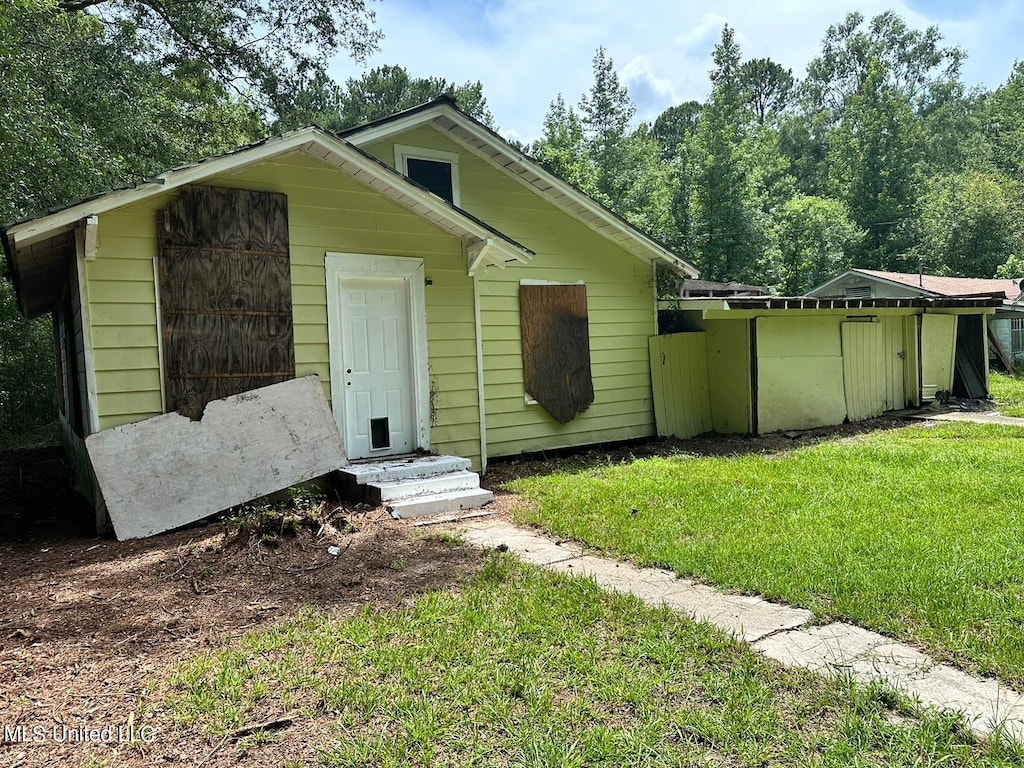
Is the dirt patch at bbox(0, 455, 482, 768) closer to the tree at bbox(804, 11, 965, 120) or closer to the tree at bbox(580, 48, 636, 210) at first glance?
the tree at bbox(580, 48, 636, 210)

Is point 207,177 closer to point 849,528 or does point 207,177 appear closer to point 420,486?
point 420,486

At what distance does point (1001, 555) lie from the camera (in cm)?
409

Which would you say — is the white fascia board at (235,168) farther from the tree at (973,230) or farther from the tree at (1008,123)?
the tree at (1008,123)

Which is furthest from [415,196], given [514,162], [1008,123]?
[1008,123]

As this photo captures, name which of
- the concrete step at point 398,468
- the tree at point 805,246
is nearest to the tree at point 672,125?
the tree at point 805,246

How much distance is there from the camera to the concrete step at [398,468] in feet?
20.6

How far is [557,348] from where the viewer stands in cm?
900

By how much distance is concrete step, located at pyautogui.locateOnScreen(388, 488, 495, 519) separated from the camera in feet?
19.2

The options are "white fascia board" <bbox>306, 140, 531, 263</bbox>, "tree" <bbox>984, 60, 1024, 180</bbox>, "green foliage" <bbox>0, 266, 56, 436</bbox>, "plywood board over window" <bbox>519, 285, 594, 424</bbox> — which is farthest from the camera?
"tree" <bbox>984, 60, 1024, 180</bbox>

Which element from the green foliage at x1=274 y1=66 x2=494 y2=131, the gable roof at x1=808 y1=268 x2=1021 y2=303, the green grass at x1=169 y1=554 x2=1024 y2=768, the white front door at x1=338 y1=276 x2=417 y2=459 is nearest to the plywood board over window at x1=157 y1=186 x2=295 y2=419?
the white front door at x1=338 y1=276 x2=417 y2=459

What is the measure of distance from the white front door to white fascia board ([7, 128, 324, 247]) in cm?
147

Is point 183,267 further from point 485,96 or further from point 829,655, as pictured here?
point 485,96

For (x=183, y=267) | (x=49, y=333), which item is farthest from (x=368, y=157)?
(x=49, y=333)

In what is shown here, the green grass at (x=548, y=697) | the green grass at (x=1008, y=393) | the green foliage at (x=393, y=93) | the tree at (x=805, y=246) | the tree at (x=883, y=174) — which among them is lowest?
the green grass at (x=548, y=697)
